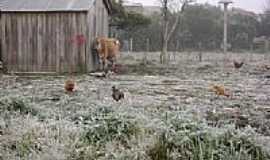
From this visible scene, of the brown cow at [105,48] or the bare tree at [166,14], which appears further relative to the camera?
the bare tree at [166,14]

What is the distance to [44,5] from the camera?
17141 mm

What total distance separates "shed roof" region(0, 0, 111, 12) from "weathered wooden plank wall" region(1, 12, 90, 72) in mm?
178

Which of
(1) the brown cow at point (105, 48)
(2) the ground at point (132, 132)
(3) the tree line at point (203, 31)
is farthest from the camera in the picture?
(3) the tree line at point (203, 31)

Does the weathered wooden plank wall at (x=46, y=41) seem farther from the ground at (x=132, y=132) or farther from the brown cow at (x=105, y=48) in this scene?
the ground at (x=132, y=132)

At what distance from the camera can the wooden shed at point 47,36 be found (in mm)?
16859

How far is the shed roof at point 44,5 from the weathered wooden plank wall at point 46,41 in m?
0.18

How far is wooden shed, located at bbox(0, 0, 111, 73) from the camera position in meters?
16.9

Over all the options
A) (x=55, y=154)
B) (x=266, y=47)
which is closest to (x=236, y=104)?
(x=55, y=154)

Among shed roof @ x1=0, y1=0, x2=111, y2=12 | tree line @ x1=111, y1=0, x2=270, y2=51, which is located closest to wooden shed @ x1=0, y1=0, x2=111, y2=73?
shed roof @ x1=0, y1=0, x2=111, y2=12

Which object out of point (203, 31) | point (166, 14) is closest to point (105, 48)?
point (166, 14)

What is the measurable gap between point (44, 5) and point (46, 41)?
1.33m

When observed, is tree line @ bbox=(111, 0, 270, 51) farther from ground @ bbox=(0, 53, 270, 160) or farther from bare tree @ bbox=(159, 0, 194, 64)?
ground @ bbox=(0, 53, 270, 160)

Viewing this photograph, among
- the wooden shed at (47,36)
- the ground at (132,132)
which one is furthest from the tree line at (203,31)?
the ground at (132,132)

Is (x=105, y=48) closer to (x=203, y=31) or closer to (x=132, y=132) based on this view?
(x=132, y=132)
